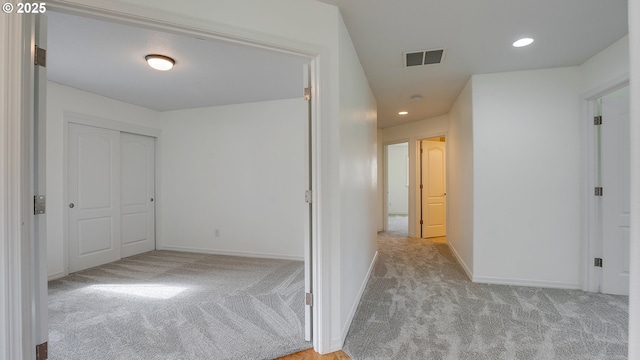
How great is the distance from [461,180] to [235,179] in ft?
11.1

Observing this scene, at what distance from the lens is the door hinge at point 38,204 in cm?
129

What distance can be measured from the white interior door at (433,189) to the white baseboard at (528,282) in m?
2.62

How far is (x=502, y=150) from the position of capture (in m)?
3.11

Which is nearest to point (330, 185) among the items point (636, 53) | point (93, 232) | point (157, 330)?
point (636, 53)

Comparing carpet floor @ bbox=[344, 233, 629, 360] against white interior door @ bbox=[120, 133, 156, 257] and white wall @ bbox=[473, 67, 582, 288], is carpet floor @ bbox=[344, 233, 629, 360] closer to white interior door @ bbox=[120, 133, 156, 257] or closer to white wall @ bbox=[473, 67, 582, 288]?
white wall @ bbox=[473, 67, 582, 288]

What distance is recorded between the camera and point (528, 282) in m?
3.05

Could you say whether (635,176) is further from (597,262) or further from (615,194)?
(597,262)

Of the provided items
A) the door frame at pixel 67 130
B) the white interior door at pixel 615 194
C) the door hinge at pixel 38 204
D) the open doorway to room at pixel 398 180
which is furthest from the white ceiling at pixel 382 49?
the open doorway to room at pixel 398 180

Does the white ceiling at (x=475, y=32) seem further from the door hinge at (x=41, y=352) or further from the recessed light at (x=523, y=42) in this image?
the door hinge at (x=41, y=352)

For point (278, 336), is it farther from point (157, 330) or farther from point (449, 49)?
point (449, 49)

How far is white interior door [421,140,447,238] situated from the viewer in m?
5.77
